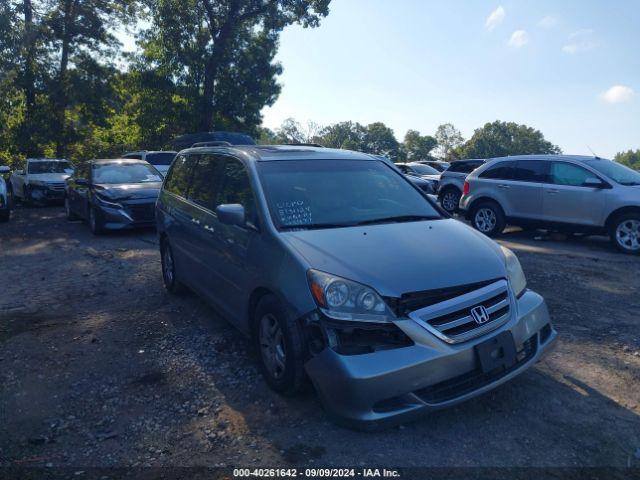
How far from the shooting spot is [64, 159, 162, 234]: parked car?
10516 millimetres

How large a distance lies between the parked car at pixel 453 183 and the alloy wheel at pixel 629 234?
20.3 feet

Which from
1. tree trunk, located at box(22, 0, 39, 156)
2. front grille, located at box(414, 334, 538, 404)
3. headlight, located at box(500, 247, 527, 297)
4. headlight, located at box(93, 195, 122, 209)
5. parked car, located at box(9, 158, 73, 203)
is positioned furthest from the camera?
tree trunk, located at box(22, 0, 39, 156)

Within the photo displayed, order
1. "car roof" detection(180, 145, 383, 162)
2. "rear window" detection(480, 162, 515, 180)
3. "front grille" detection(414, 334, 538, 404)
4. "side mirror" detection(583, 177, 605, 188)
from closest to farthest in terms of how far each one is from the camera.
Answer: "front grille" detection(414, 334, 538, 404) < "car roof" detection(180, 145, 383, 162) < "side mirror" detection(583, 177, 605, 188) < "rear window" detection(480, 162, 515, 180)

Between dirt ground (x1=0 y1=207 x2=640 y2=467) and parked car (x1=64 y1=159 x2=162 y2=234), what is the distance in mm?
4305

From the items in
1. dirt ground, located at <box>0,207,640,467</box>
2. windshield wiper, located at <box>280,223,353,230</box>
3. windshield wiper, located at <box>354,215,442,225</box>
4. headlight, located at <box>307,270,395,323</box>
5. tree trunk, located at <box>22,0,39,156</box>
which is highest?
tree trunk, located at <box>22,0,39,156</box>

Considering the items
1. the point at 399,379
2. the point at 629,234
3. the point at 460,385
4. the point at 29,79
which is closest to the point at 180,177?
the point at 399,379

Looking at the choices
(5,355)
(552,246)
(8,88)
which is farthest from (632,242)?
(8,88)

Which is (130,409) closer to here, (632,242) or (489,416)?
(489,416)

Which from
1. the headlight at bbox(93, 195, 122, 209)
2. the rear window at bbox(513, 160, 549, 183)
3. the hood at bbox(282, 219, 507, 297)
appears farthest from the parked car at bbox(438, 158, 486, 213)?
the hood at bbox(282, 219, 507, 297)

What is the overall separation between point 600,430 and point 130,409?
10.3 feet

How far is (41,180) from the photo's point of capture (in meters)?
16.7

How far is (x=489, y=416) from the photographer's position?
338 cm

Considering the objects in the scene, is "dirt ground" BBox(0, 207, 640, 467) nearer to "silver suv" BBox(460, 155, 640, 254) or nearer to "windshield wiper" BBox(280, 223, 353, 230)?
"windshield wiper" BBox(280, 223, 353, 230)

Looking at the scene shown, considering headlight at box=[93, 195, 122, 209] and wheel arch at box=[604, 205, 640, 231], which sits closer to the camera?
wheel arch at box=[604, 205, 640, 231]
